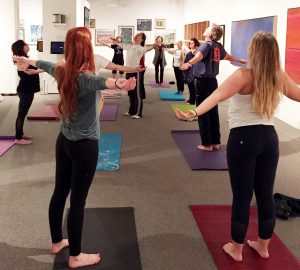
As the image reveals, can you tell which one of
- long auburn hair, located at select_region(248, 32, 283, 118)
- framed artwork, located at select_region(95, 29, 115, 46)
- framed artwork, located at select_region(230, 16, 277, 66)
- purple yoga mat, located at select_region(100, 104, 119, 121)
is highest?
framed artwork, located at select_region(95, 29, 115, 46)

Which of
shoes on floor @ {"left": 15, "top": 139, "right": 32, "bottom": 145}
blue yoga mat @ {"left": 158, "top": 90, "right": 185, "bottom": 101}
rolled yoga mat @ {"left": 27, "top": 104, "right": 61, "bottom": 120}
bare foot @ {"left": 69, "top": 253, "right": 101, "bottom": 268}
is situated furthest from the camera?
blue yoga mat @ {"left": 158, "top": 90, "right": 185, "bottom": 101}

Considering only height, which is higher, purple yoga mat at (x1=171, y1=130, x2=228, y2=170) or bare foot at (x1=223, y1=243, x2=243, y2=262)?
purple yoga mat at (x1=171, y1=130, x2=228, y2=170)

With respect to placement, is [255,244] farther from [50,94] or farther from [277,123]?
[50,94]

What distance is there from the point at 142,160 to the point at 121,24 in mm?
14899

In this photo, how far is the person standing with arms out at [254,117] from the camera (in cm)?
238

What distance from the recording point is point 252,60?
241 cm

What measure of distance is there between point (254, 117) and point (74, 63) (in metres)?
1.10

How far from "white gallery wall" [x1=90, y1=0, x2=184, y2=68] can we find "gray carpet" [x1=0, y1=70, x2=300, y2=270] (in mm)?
12901

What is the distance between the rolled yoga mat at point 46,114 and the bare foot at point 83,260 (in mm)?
5104

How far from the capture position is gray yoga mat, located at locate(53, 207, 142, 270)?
8.78 feet

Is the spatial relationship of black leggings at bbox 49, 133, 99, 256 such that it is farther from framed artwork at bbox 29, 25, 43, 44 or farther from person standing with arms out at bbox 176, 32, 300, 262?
framed artwork at bbox 29, 25, 43, 44

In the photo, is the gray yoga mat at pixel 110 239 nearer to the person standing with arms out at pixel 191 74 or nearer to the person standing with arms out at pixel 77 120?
the person standing with arms out at pixel 77 120

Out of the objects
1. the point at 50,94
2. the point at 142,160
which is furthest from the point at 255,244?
the point at 50,94

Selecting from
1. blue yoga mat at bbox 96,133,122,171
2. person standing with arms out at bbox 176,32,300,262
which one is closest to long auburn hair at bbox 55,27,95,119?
person standing with arms out at bbox 176,32,300,262
